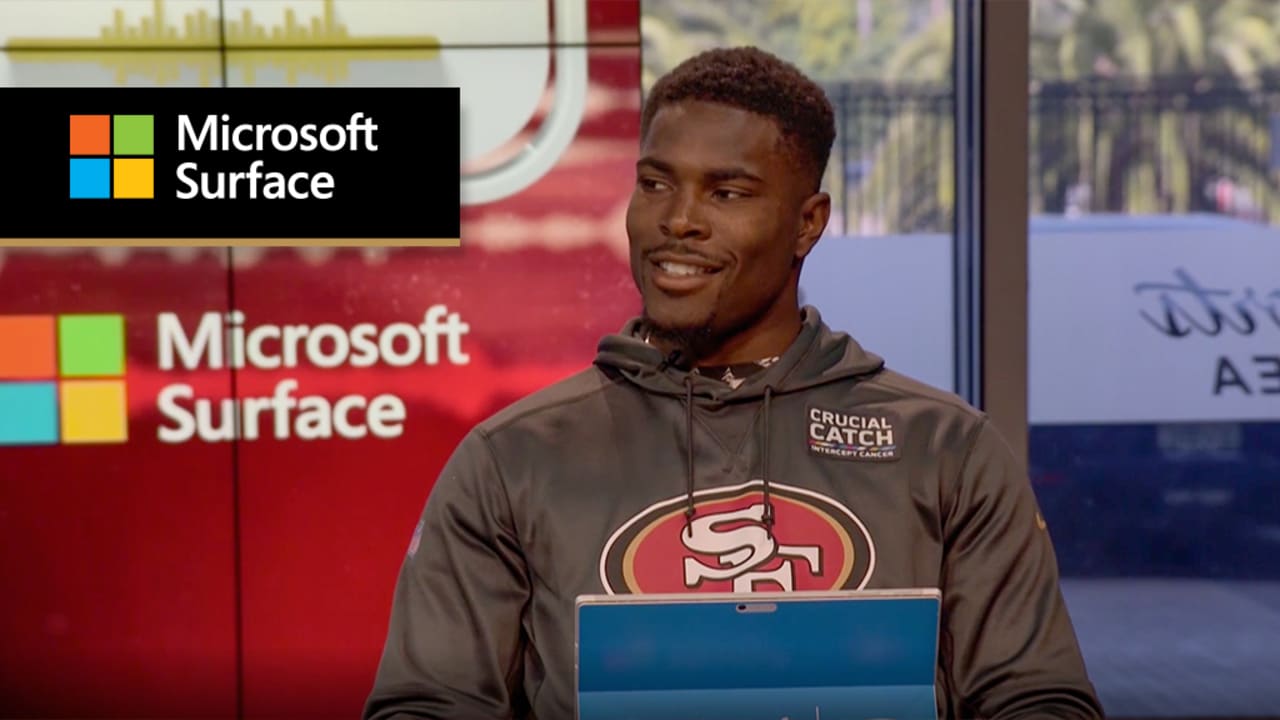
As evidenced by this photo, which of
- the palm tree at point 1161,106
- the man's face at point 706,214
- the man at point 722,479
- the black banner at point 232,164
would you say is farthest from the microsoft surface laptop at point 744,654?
the palm tree at point 1161,106

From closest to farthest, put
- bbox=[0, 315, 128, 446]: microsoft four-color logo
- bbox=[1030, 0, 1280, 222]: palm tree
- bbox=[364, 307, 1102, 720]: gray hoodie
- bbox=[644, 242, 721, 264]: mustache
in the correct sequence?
bbox=[364, 307, 1102, 720]: gray hoodie
bbox=[644, 242, 721, 264]: mustache
bbox=[0, 315, 128, 446]: microsoft four-color logo
bbox=[1030, 0, 1280, 222]: palm tree

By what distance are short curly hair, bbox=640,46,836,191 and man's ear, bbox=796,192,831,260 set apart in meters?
0.01

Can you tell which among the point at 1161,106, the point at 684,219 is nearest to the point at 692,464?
the point at 684,219

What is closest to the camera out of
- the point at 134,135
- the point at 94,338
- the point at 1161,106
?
the point at 134,135

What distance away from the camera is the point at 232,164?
124 inches

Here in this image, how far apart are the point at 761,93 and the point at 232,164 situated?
6.10 feet

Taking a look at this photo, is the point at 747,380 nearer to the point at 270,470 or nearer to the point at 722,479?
the point at 722,479

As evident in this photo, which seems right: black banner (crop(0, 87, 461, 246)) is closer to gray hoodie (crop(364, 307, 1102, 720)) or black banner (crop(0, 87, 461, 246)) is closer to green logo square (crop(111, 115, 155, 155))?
green logo square (crop(111, 115, 155, 155))

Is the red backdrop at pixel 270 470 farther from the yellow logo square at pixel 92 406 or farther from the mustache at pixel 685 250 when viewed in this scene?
the mustache at pixel 685 250

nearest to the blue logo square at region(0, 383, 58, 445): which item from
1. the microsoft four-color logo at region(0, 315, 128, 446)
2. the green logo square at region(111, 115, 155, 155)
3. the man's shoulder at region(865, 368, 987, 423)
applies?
the microsoft four-color logo at region(0, 315, 128, 446)

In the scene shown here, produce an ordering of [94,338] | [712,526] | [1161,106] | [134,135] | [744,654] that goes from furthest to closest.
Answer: [1161,106]
[94,338]
[134,135]
[712,526]
[744,654]

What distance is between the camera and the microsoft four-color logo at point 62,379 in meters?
3.27

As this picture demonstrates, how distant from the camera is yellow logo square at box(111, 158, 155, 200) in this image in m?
3.13

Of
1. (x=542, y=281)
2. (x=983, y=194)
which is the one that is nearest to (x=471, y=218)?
(x=542, y=281)
